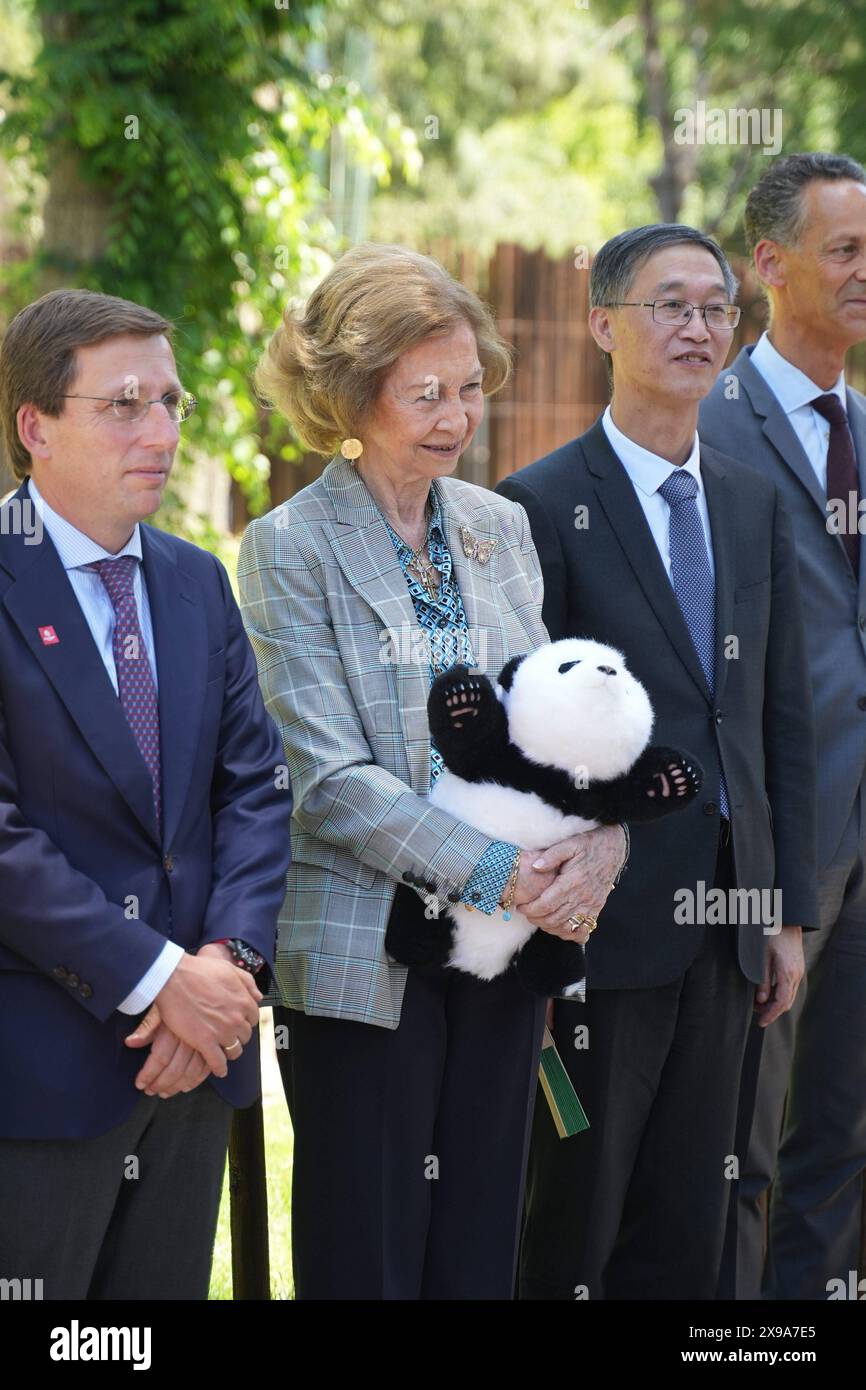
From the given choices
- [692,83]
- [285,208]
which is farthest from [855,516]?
[692,83]

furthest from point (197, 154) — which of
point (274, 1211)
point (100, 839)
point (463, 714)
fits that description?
point (100, 839)

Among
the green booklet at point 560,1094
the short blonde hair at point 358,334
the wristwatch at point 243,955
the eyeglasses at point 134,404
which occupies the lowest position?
the green booklet at point 560,1094

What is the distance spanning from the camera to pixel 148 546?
2.63 metres

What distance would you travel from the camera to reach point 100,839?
7.92ft

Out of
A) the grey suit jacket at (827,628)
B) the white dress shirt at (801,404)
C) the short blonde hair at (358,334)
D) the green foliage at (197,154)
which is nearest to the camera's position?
Result: the short blonde hair at (358,334)

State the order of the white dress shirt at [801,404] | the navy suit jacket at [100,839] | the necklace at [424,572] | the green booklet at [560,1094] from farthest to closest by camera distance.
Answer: the white dress shirt at [801,404] → the green booklet at [560,1094] → the necklace at [424,572] → the navy suit jacket at [100,839]

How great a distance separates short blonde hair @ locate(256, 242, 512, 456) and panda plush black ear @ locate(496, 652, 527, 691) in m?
0.56

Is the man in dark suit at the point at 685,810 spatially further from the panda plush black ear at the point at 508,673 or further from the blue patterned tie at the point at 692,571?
the panda plush black ear at the point at 508,673

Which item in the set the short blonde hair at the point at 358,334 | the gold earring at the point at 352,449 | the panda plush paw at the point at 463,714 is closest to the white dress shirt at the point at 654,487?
the short blonde hair at the point at 358,334

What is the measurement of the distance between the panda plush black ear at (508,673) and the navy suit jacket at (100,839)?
1.42 ft

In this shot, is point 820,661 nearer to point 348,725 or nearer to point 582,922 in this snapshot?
point 582,922

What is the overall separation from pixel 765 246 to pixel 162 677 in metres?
2.13

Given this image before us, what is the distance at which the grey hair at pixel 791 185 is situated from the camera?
372 centimetres
